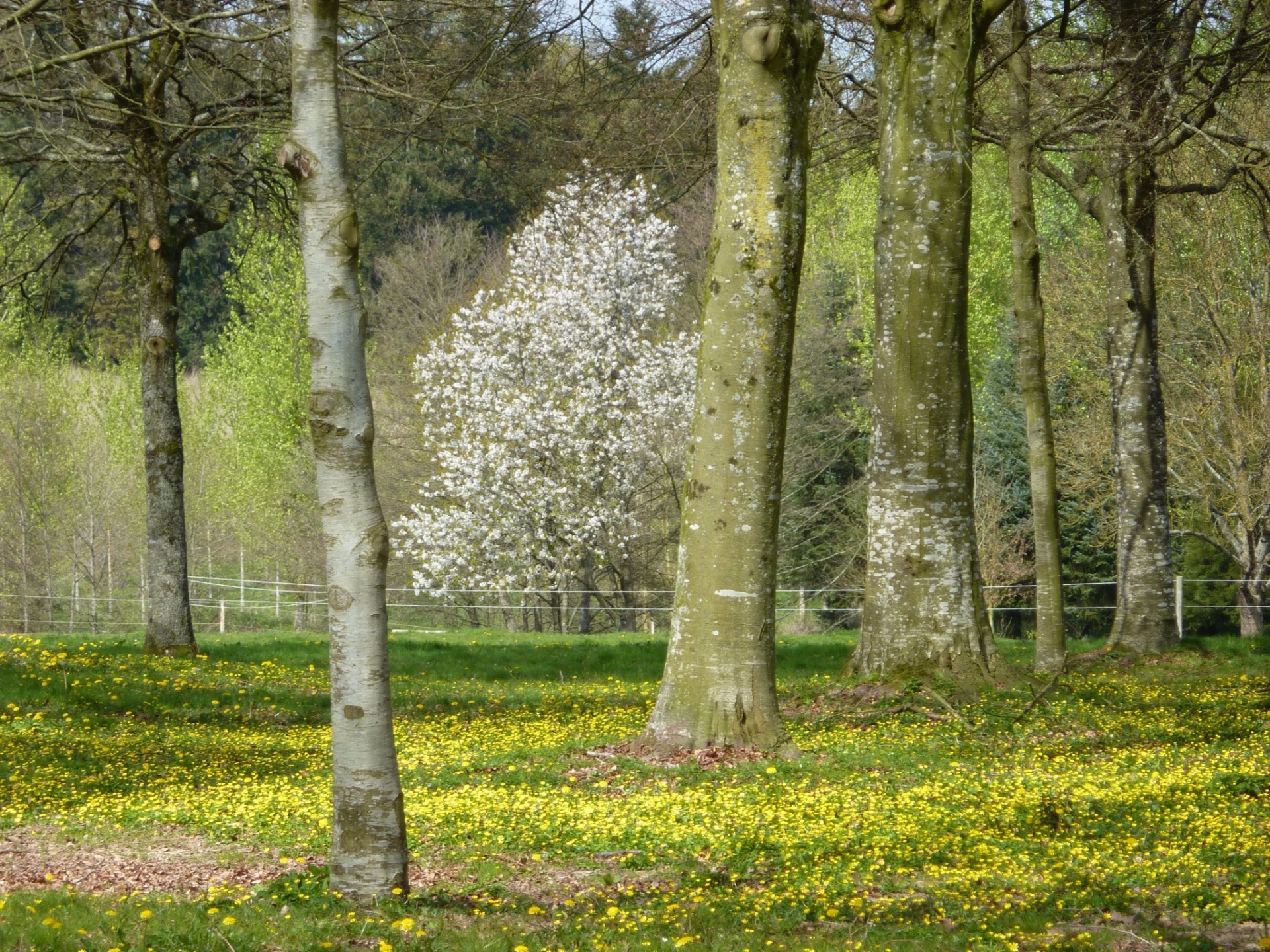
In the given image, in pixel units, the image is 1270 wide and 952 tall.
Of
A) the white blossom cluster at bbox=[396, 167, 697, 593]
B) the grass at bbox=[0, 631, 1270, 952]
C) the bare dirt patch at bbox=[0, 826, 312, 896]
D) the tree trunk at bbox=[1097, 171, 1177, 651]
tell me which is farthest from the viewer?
the white blossom cluster at bbox=[396, 167, 697, 593]

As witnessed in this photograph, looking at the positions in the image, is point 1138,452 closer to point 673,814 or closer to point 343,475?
point 673,814

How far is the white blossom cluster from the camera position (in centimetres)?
Answer: 2714

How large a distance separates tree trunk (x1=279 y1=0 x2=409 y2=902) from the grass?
1.46 feet

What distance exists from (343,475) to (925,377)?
7.36 metres

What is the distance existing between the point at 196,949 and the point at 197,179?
47.7 ft

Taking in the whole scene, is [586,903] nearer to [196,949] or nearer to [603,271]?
[196,949]

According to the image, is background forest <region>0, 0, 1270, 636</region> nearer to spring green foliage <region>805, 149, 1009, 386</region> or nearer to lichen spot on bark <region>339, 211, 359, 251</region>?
spring green foliage <region>805, 149, 1009, 386</region>

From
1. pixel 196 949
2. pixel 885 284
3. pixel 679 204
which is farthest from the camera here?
pixel 679 204

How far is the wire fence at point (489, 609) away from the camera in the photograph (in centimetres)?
2747

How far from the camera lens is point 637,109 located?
15.9m

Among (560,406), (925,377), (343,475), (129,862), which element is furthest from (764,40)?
(560,406)

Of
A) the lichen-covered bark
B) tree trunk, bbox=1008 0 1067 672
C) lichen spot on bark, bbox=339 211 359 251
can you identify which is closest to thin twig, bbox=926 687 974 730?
the lichen-covered bark

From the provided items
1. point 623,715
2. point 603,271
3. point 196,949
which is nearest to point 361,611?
point 196,949

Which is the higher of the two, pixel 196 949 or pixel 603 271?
pixel 603 271
